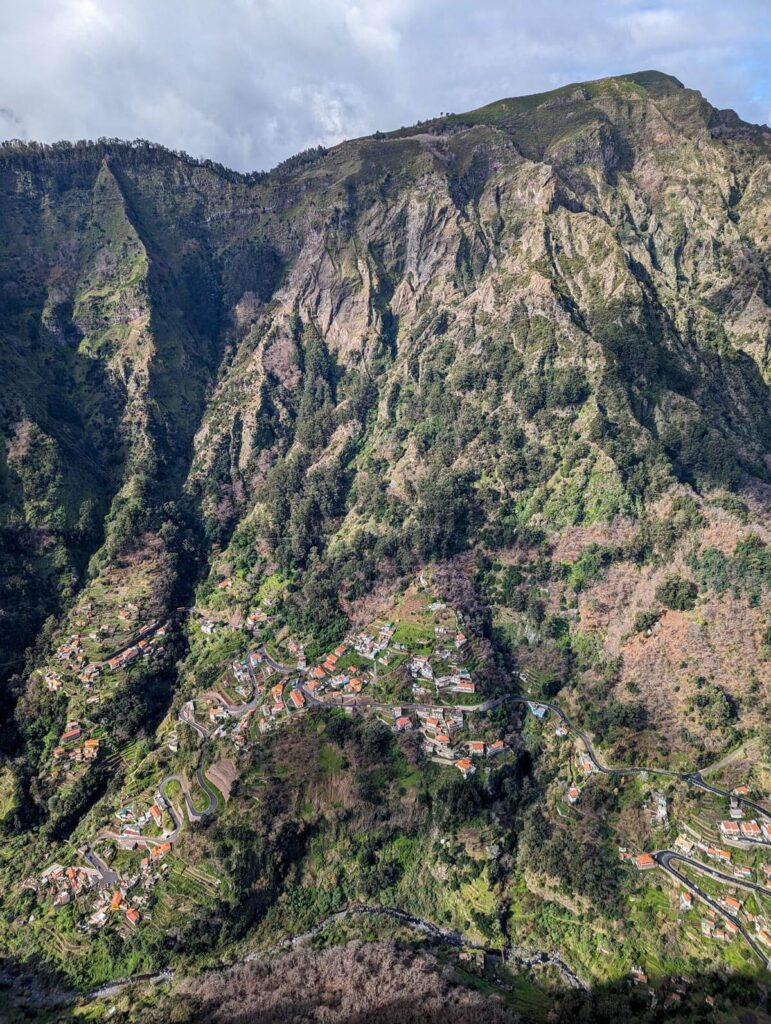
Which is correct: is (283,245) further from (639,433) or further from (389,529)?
(639,433)

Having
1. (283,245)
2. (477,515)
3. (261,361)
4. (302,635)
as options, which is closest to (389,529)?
(477,515)

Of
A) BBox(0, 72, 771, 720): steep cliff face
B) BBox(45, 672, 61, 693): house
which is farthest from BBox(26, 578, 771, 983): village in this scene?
BBox(0, 72, 771, 720): steep cliff face

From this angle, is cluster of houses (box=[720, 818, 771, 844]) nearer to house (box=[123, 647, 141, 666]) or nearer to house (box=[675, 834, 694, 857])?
house (box=[675, 834, 694, 857])

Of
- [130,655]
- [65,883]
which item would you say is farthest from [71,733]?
[65,883]

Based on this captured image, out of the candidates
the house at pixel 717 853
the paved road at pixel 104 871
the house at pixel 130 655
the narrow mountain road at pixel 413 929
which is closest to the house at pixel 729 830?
the house at pixel 717 853

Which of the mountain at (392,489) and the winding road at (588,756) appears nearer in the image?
the winding road at (588,756)

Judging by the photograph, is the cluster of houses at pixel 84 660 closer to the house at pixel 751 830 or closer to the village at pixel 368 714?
the village at pixel 368 714
